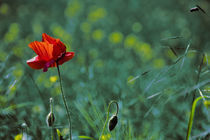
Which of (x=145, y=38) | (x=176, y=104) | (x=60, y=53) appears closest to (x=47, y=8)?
(x=145, y=38)

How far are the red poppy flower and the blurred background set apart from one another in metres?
0.24

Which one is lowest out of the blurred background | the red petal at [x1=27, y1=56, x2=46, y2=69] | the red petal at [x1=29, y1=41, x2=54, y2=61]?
the blurred background

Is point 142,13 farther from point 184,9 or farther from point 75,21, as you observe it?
point 75,21

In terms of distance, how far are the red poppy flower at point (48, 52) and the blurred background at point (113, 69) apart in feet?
0.78

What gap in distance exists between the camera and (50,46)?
99 centimetres

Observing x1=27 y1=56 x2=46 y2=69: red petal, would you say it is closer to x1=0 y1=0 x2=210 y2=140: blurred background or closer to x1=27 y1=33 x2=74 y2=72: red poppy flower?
x1=27 y1=33 x2=74 y2=72: red poppy flower

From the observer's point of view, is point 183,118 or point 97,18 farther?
point 97,18

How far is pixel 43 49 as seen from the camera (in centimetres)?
101

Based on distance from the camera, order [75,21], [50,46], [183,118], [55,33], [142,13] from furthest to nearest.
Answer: [142,13]
[75,21]
[55,33]
[183,118]
[50,46]

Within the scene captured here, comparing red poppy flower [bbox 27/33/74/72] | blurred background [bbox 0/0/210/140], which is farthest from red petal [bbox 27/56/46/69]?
blurred background [bbox 0/0/210/140]

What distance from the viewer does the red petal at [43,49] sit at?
3.23ft

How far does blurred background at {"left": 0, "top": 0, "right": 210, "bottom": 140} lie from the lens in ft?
4.25

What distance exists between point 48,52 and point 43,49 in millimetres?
20

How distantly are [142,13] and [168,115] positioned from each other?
259 cm
